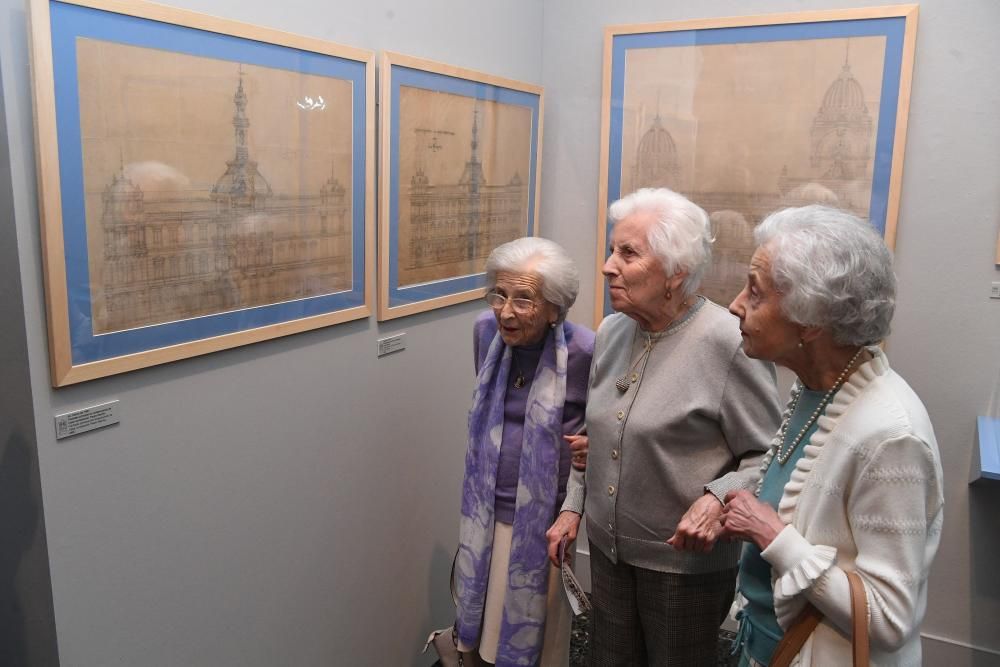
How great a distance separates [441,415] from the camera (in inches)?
113

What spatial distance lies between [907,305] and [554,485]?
1.57 meters

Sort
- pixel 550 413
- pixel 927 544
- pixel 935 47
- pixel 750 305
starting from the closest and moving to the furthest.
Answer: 1. pixel 927 544
2. pixel 750 305
3. pixel 550 413
4. pixel 935 47

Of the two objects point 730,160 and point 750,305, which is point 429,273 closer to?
point 730,160

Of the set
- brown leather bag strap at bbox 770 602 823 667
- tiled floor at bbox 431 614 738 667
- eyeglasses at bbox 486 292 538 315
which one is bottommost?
tiled floor at bbox 431 614 738 667

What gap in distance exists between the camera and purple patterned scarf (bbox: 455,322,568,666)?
2082 millimetres

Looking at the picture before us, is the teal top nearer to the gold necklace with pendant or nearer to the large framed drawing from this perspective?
the gold necklace with pendant

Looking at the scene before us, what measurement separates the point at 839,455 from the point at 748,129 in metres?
1.96

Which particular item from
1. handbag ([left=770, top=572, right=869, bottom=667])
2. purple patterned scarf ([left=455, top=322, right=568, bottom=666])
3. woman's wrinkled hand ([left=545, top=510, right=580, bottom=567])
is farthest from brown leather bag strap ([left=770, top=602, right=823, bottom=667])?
purple patterned scarf ([left=455, top=322, right=568, bottom=666])

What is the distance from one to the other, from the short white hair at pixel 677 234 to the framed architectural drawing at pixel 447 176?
855 mm

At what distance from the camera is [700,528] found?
5.33ft

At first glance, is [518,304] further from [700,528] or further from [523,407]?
[700,528]

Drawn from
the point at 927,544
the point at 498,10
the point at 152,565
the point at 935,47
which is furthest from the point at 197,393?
the point at 935,47

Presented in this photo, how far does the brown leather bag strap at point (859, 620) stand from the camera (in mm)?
1195

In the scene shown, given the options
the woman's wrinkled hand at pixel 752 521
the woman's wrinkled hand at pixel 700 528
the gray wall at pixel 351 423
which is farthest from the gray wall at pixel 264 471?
the woman's wrinkled hand at pixel 752 521
